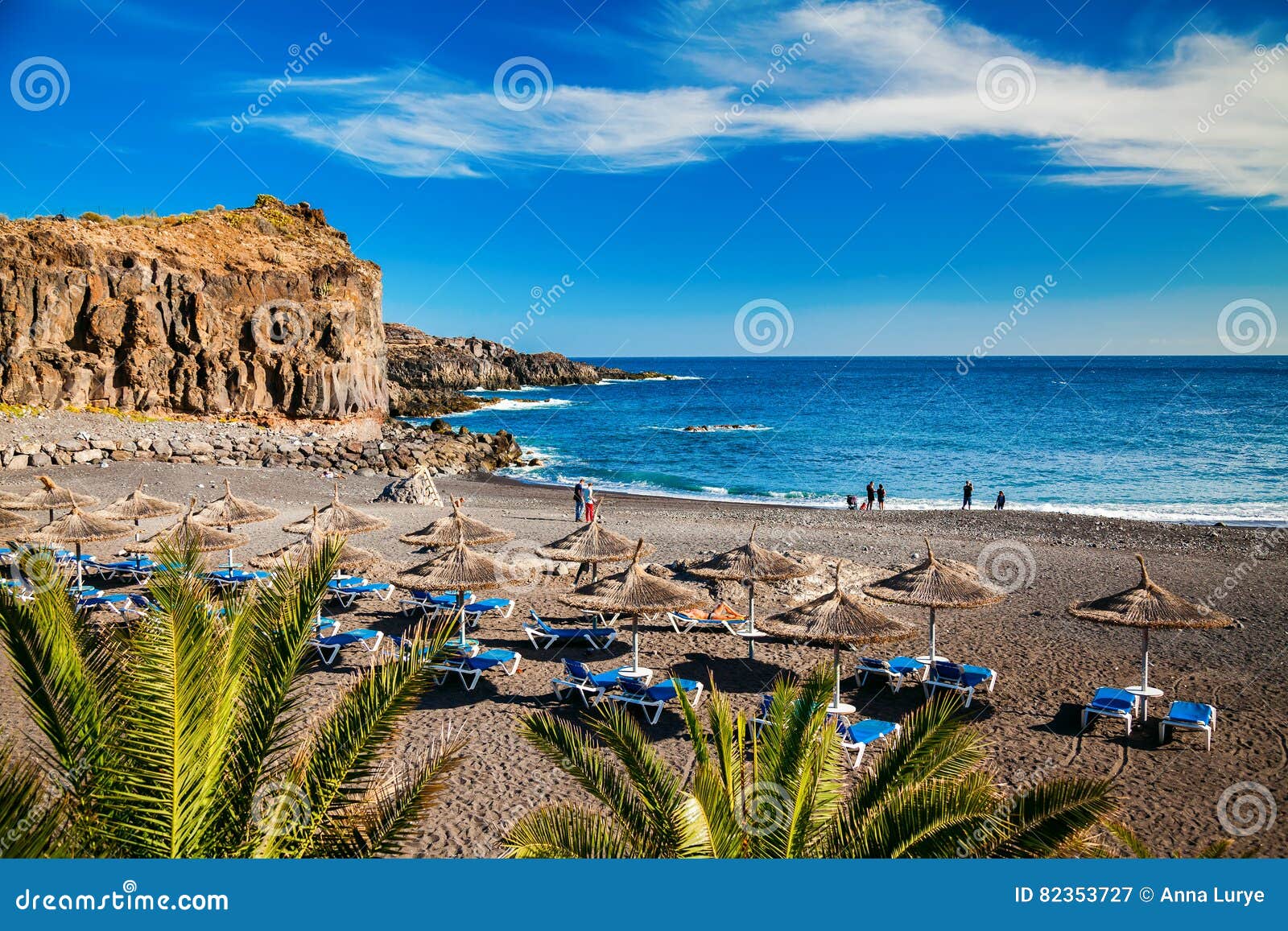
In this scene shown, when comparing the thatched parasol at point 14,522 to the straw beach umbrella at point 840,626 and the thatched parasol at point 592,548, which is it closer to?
the thatched parasol at point 592,548

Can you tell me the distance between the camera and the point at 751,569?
572 inches

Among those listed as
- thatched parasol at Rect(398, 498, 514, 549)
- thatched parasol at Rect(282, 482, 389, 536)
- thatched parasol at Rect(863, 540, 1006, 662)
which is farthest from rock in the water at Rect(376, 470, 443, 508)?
thatched parasol at Rect(863, 540, 1006, 662)

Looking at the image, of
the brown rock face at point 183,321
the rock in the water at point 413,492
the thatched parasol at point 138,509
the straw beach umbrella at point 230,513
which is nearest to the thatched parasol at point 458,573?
Answer: the straw beach umbrella at point 230,513

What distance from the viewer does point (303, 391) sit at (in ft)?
154

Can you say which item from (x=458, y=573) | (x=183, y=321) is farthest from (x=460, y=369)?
(x=458, y=573)

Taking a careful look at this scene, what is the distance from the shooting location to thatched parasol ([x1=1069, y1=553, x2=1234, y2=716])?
11289 millimetres

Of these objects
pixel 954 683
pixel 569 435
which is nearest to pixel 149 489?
pixel 954 683

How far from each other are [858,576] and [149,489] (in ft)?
75.5

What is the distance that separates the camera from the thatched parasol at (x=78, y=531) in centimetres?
1577

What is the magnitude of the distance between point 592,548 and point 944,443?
159 ft

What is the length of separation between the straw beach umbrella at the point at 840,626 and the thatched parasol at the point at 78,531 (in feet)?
41.8

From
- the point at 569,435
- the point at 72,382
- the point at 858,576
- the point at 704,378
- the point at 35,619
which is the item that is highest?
the point at 704,378

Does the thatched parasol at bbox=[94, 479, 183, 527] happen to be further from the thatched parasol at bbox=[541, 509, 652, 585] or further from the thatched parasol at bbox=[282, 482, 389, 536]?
the thatched parasol at bbox=[541, 509, 652, 585]

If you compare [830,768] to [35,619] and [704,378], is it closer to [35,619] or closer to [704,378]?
[35,619]
